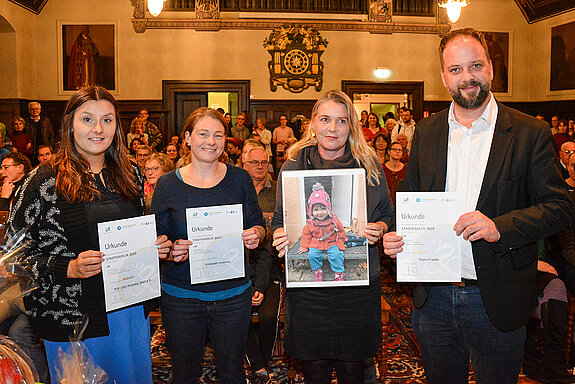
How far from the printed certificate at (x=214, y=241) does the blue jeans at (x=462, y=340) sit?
97 centimetres

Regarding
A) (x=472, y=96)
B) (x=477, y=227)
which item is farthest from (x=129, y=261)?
(x=472, y=96)

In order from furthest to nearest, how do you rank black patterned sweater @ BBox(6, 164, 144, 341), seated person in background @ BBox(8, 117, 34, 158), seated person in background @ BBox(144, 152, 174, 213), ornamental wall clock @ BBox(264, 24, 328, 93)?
ornamental wall clock @ BBox(264, 24, 328, 93) → seated person in background @ BBox(8, 117, 34, 158) → seated person in background @ BBox(144, 152, 174, 213) → black patterned sweater @ BBox(6, 164, 144, 341)

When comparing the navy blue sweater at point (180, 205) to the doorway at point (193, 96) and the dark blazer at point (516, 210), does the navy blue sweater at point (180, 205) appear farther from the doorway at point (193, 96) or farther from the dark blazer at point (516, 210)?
the doorway at point (193, 96)

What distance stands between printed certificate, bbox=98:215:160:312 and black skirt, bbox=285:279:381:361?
698mm

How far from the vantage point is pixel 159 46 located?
44.8 feet

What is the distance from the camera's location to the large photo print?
2359 millimetres

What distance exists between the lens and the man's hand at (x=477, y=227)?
198cm

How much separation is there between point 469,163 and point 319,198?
2.22 feet

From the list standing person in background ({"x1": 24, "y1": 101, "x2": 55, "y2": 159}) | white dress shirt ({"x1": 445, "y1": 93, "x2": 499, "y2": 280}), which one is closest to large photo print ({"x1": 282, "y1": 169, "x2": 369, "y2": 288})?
white dress shirt ({"x1": 445, "y1": 93, "x2": 499, "y2": 280})

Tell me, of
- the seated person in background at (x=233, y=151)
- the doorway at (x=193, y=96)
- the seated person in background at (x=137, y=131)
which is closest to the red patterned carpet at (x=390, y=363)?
the seated person in background at (x=233, y=151)

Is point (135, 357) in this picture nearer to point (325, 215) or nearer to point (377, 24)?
point (325, 215)

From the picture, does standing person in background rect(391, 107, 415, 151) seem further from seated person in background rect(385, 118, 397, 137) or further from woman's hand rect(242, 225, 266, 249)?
woman's hand rect(242, 225, 266, 249)

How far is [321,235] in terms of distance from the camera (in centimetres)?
237

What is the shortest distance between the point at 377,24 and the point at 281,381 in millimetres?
12011
